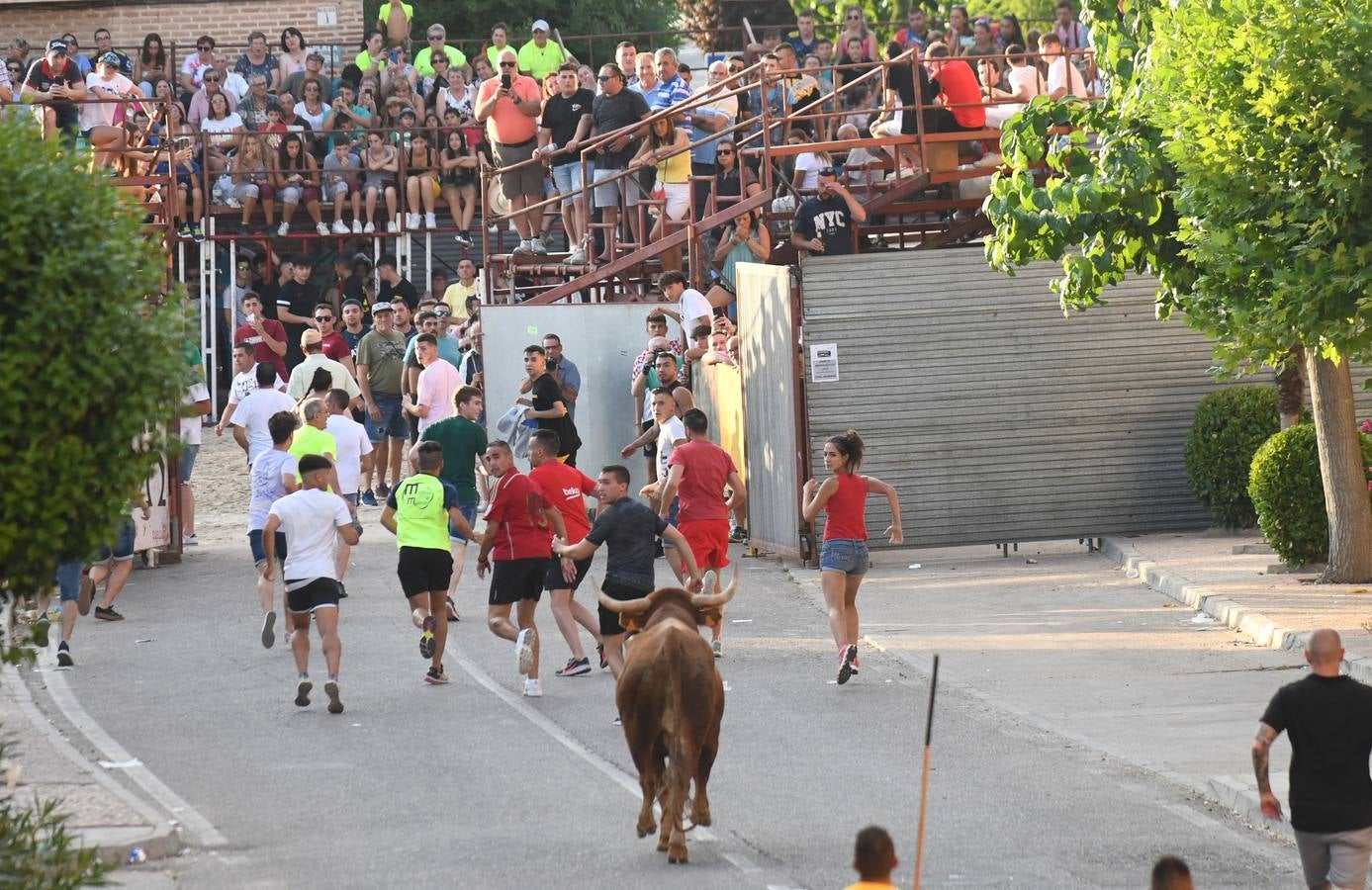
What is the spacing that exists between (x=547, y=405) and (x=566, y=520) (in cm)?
583

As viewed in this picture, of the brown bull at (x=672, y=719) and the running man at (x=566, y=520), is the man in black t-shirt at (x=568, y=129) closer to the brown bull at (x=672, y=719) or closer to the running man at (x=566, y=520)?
the running man at (x=566, y=520)

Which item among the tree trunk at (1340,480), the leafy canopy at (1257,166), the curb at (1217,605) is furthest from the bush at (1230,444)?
the leafy canopy at (1257,166)

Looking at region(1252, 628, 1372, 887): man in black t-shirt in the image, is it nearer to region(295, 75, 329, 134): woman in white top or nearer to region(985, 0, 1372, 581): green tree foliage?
region(985, 0, 1372, 581): green tree foliage

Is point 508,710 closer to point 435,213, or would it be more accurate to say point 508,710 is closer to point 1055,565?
point 1055,565

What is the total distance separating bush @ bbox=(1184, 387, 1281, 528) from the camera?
1930cm

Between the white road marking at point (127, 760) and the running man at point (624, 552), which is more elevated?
the running man at point (624, 552)

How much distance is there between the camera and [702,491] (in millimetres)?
15688

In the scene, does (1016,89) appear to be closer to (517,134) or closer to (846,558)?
(517,134)

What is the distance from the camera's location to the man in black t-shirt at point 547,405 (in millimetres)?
20125

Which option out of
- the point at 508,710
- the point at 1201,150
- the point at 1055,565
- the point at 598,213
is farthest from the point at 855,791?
the point at 598,213

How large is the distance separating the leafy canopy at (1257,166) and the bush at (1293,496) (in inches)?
61.9

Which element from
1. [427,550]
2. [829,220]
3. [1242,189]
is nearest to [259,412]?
[427,550]

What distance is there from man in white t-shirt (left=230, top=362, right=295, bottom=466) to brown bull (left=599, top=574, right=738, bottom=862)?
8.97 meters

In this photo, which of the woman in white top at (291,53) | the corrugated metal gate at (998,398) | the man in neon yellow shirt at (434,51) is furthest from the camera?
the woman in white top at (291,53)
